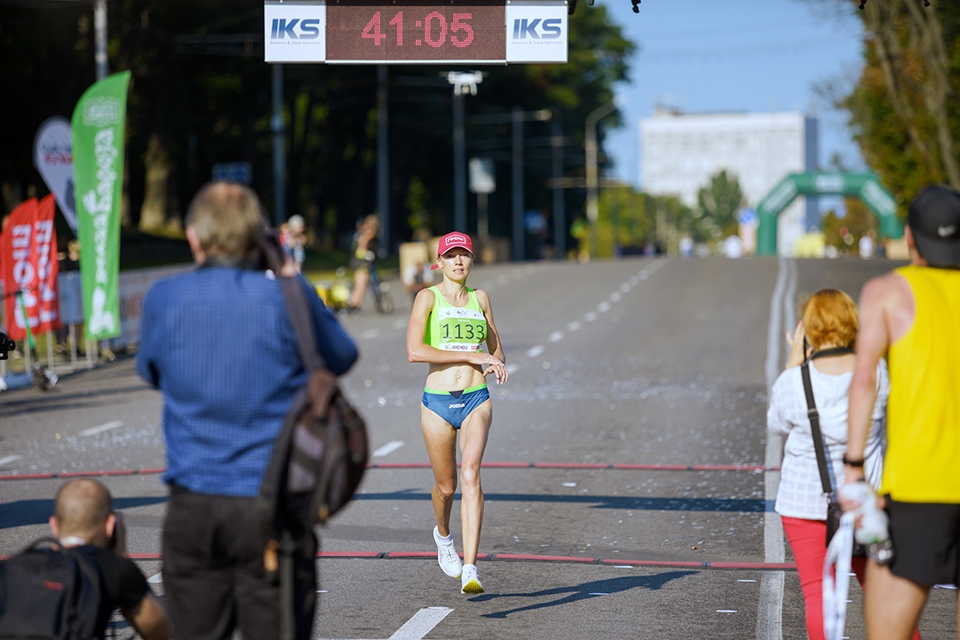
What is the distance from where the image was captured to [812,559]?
17.4 feet

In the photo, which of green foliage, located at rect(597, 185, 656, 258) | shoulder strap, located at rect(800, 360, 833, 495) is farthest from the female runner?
green foliage, located at rect(597, 185, 656, 258)

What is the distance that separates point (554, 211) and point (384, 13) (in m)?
86.8

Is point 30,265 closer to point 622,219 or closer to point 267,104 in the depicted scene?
point 267,104

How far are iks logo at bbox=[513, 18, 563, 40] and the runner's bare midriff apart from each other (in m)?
3.34

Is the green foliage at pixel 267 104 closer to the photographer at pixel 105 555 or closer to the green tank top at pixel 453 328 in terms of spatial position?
the green tank top at pixel 453 328

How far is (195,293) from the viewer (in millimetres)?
4051

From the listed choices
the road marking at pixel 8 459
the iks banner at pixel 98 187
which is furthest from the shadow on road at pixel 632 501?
the iks banner at pixel 98 187

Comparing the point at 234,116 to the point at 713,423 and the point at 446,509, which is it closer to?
the point at 713,423

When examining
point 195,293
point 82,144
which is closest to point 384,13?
point 195,293

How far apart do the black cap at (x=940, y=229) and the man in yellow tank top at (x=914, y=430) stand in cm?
8

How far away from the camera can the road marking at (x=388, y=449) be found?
43.0ft

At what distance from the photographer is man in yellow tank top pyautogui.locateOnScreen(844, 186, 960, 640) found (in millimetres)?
4395

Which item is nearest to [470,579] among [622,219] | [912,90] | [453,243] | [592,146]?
[453,243]

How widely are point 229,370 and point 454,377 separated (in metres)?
3.51
